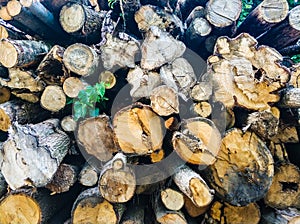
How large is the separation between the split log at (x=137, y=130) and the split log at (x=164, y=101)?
0.05 metres

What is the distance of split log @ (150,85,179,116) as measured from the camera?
1.80 metres

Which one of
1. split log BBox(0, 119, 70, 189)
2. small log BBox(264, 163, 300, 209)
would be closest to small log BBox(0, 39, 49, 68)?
split log BBox(0, 119, 70, 189)

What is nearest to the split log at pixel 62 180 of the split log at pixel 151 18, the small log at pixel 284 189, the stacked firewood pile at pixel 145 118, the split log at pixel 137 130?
the stacked firewood pile at pixel 145 118

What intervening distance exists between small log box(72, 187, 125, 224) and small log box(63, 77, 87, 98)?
75 centimetres

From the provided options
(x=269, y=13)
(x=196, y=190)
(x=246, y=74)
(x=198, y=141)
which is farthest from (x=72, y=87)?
(x=269, y=13)

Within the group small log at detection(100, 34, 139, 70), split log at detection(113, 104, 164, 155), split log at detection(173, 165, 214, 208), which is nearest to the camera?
split log at detection(173, 165, 214, 208)

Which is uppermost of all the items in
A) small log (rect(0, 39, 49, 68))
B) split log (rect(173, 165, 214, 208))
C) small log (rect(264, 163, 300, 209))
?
small log (rect(0, 39, 49, 68))

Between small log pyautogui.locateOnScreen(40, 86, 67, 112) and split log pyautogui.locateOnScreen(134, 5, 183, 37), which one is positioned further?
split log pyautogui.locateOnScreen(134, 5, 183, 37)

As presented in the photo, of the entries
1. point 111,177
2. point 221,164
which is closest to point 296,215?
point 221,164

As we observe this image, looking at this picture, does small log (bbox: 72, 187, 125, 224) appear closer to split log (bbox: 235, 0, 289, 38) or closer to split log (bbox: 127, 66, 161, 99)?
split log (bbox: 127, 66, 161, 99)

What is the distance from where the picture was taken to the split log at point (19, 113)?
2.16 meters

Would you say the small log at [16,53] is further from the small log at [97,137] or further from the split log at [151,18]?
the split log at [151,18]

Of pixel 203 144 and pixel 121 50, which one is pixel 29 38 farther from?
pixel 203 144

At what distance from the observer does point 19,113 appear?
7.35 ft
